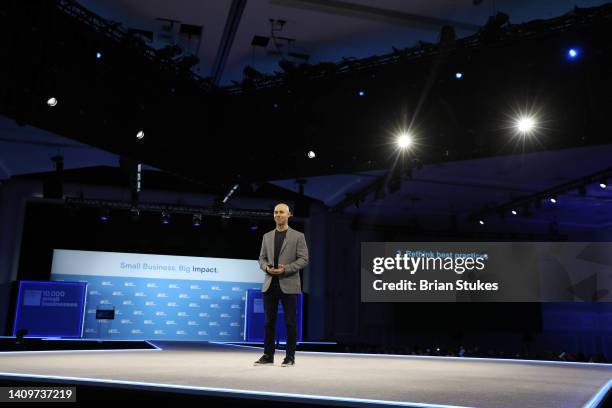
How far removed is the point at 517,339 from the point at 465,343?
5.19 feet

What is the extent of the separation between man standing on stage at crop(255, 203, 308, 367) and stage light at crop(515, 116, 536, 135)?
339 cm

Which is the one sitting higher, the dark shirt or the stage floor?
the dark shirt

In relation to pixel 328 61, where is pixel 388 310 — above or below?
below

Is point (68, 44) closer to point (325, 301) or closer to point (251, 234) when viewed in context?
point (251, 234)

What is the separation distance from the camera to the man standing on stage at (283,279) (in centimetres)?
386

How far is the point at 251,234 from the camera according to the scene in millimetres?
14125

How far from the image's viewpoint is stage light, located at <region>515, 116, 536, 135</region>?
19.6 feet

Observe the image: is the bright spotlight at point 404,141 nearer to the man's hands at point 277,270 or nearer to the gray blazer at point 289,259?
the gray blazer at point 289,259

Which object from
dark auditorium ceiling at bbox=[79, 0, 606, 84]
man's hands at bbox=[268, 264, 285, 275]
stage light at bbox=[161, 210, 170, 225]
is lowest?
Result: man's hands at bbox=[268, 264, 285, 275]

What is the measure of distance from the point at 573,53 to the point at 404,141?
82.7 inches

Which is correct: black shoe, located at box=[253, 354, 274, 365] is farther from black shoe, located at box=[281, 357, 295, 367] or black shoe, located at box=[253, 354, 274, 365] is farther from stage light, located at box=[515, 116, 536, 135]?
stage light, located at box=[515, 116, 536, 135]

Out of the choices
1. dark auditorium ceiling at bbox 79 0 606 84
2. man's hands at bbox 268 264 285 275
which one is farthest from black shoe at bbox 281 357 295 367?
dark auditorium ceiling at bbox 79 0 606 84

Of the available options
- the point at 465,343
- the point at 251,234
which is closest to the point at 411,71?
the point at 251,234

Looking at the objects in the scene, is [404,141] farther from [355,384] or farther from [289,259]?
[355,384]
